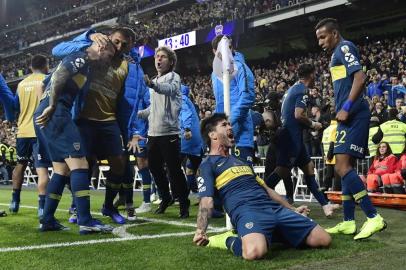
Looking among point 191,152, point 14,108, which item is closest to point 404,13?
point 191,152

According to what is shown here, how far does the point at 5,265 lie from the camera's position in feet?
11.2

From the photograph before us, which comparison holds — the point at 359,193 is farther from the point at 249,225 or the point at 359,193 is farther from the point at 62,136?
the point at 62,136

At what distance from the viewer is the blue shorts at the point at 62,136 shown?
14.9 feet

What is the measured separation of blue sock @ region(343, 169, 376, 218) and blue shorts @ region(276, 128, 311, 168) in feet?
6.06

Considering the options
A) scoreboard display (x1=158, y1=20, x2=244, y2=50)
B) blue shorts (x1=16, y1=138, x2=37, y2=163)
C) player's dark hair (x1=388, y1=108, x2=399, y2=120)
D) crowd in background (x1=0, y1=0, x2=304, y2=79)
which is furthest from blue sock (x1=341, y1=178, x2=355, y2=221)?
scoreboard display (x1=158, y1=20, x2=244, y2=50)

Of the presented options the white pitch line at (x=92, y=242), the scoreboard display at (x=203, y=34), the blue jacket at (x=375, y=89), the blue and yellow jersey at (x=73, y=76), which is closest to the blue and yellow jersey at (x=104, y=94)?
the blue and yellow jersey at (x=73, y=76)

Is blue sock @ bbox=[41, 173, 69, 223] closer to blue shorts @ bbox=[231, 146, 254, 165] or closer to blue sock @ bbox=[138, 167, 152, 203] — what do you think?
blue shorts @ bbox=[231, 146, 254, 165]

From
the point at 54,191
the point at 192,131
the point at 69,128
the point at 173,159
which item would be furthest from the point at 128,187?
the point at 192,131

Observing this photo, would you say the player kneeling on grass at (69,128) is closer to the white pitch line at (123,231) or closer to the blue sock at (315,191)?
the white pitch line at (123,231)

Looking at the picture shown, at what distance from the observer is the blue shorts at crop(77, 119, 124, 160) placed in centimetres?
512

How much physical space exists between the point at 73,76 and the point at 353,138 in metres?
2.59

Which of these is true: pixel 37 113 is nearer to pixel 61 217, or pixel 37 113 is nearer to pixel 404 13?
pixel 61 217

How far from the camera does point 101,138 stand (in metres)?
5.19

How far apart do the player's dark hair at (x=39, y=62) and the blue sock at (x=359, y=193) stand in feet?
14.6
